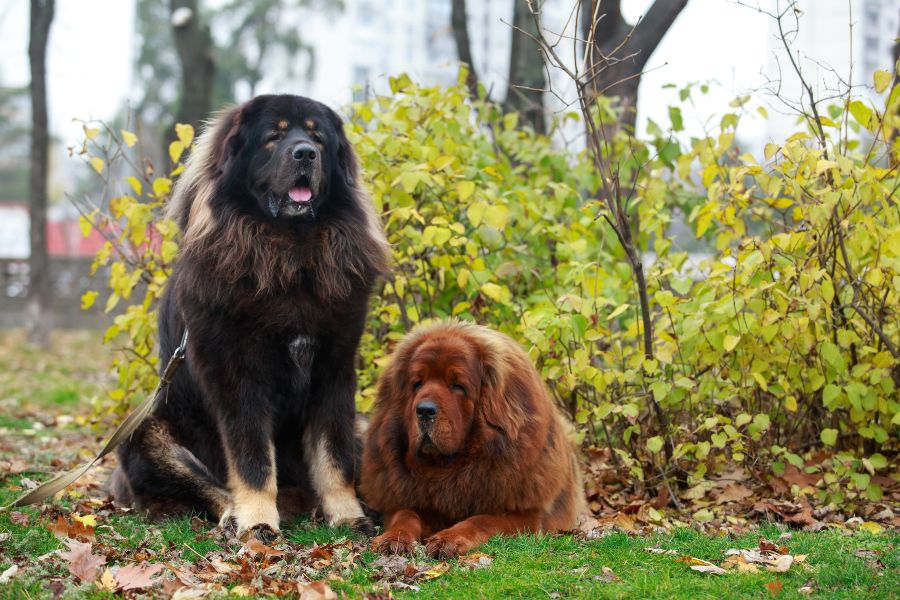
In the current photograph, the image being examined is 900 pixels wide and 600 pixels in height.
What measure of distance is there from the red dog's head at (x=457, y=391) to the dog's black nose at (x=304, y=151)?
1120 millimetres

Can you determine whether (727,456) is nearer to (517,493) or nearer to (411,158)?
(517,493)

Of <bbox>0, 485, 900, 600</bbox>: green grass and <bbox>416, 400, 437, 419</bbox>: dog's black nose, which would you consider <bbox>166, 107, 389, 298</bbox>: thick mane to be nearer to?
<bbox>416, 400, 437, 419</bbox>: dog's black nose

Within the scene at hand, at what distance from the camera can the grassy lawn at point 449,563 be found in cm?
363

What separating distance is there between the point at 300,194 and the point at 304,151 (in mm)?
270

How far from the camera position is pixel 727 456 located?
230 inches

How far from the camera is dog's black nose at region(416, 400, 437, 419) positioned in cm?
429

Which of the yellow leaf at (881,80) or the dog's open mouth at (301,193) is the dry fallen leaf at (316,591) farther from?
the yellow leaf at (881,80)

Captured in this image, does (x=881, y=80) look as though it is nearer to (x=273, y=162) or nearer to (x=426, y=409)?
(x=426, y=409)

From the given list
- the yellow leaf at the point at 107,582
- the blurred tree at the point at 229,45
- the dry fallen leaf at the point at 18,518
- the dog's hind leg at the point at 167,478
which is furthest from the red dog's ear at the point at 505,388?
the blurred tree at the point at 229,45

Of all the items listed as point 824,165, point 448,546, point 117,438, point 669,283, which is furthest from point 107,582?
point 824,165

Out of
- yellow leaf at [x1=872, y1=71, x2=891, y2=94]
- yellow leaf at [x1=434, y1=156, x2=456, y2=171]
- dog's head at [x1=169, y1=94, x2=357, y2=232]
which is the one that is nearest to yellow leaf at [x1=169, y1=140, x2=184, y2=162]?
dog's head at [x1=169, y1=94, x2=357, y2=232]

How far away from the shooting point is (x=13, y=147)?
45531mm

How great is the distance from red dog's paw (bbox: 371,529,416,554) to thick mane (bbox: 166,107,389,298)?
1.30 m

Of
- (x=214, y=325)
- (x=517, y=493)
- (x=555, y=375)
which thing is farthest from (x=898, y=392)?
(x=214, y=325)
